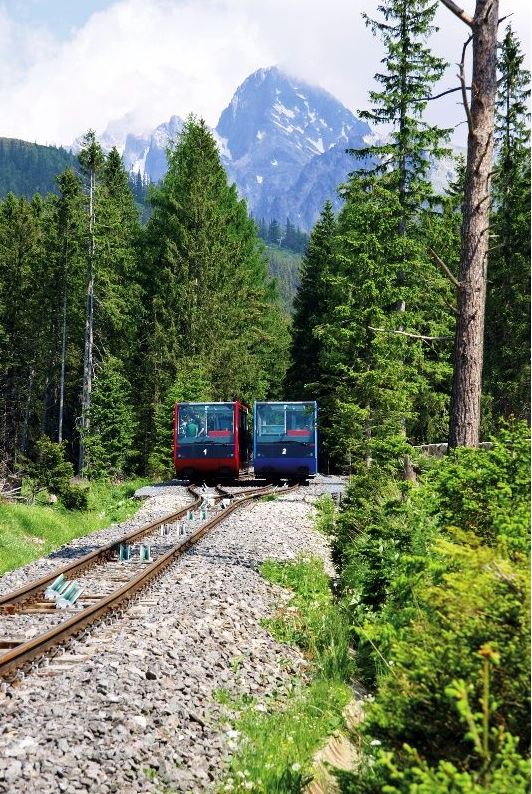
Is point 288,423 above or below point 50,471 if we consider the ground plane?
above

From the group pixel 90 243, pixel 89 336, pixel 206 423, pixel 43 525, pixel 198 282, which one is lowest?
pixel 43 525

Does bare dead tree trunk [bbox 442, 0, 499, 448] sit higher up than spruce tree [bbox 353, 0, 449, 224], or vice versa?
spruce tree [bbox 353, 0, 449, 224]

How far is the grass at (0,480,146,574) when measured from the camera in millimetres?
12406

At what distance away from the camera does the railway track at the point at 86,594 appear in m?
6.38

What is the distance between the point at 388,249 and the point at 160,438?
1251 centimetres

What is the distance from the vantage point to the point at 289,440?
1011 inches

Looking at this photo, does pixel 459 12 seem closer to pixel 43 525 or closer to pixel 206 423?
pixel 43 525

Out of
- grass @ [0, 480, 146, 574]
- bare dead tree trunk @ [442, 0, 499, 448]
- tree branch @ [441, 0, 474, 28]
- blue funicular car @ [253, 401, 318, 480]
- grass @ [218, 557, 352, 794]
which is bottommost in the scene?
grass @ [0, 480, 146, 574]

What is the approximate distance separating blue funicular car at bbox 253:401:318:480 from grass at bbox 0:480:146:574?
6546 mm

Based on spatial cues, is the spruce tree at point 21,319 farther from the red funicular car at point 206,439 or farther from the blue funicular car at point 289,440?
the blue funicular car at point 289,440

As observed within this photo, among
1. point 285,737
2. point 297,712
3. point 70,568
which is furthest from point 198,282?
point 285,737

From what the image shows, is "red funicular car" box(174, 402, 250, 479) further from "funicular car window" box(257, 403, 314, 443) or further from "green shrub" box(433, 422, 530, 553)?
"green shrub" box(433, 422, 530, 553)

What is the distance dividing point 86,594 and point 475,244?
5925mm

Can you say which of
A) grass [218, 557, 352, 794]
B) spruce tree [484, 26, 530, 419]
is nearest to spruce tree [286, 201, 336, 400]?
spruce tree [484, 26, 530, 419]
